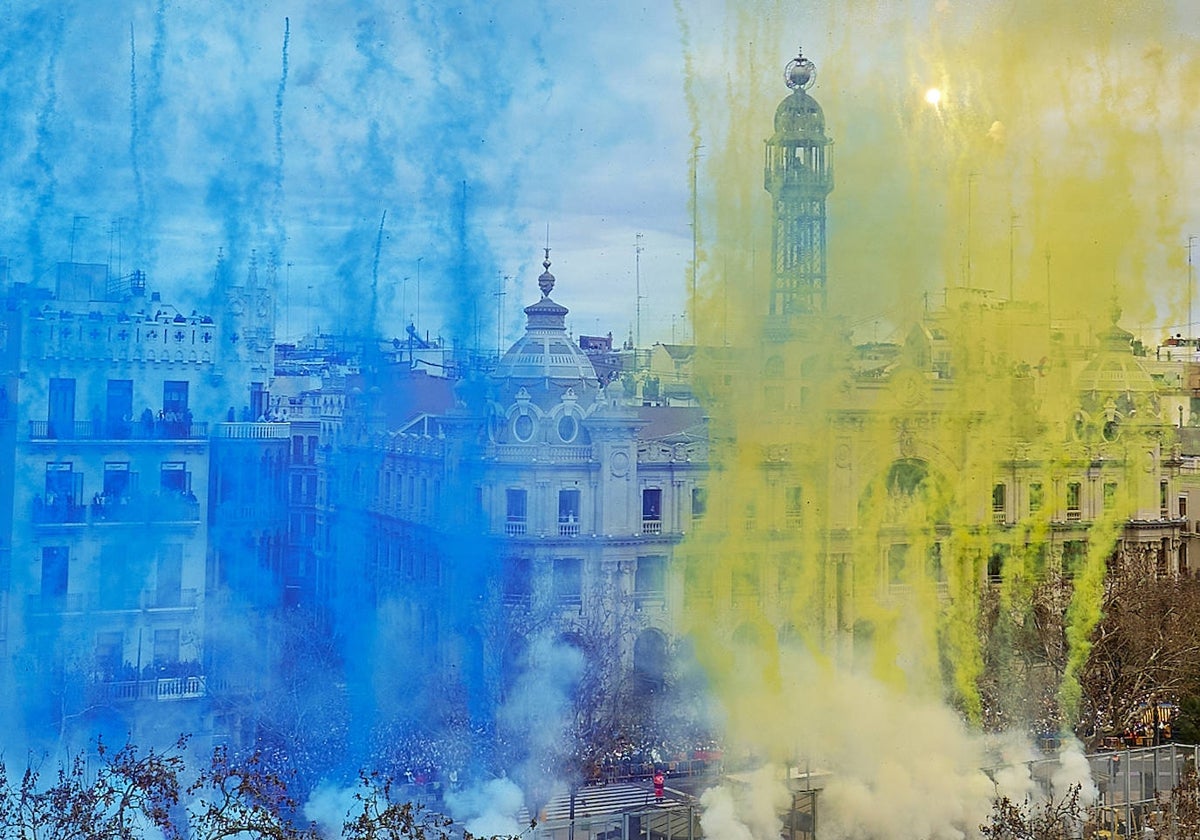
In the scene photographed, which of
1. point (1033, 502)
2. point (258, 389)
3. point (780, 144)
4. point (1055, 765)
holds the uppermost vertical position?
point (780, 144)

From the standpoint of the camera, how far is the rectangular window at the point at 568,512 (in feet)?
88.7

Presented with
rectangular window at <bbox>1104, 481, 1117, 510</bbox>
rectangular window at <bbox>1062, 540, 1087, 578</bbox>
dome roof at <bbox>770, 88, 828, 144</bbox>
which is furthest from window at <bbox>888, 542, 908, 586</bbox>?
dome roof at <bbox>770, 88, 828, 144</bbox>

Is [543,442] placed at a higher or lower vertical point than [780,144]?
lower

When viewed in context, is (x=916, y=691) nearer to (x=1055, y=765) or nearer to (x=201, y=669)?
(x=1055, y=765)

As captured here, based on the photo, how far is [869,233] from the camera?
25.9 metres

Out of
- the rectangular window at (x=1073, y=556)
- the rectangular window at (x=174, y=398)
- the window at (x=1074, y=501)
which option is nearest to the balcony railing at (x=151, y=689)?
the rectangular window at (x=174, y=398)

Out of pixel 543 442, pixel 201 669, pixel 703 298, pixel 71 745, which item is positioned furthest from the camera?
pixel 543 442

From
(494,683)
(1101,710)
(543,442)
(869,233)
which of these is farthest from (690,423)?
(1101,710)

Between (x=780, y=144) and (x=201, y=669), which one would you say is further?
(x=780, y=144)

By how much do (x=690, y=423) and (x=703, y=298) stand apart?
4.61 meters

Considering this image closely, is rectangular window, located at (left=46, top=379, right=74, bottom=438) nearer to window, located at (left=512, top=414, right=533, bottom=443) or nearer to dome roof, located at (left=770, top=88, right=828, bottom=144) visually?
window, located at (left=512, top=414, right=533, bottom=443)

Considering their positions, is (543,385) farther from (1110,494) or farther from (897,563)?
(1110,494)

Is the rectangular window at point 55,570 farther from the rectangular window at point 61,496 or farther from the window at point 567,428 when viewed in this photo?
the window at point 567,428

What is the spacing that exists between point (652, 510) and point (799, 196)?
6.64 metres
